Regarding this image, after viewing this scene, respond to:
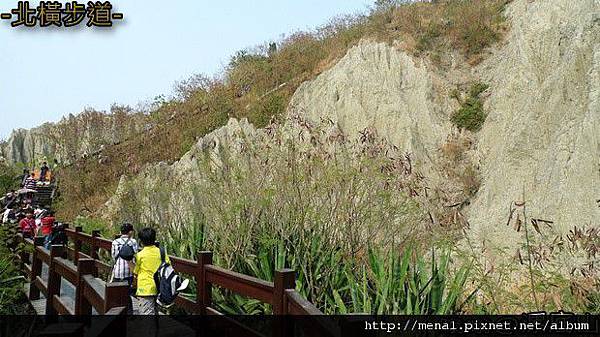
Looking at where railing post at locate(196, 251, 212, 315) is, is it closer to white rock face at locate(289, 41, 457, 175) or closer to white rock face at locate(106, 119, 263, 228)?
white rock face at locate(106, 119, 263, 228)

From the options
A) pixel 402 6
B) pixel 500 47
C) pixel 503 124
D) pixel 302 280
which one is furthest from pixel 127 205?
pixel 402 6

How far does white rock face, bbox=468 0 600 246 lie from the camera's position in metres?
14.5

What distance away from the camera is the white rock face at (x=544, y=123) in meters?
14.5

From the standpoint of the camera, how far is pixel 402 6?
104 ft

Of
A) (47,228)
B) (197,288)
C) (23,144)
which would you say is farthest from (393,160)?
(23,144)

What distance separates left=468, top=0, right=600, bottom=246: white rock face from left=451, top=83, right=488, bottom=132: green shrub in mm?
407

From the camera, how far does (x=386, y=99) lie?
2375 centimetres

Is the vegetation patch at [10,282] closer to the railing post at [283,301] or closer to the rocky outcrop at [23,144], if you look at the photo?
the railing post at [283,301]

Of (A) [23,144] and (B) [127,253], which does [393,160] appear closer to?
(B) [127,253]

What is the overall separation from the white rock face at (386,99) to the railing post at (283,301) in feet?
56.5

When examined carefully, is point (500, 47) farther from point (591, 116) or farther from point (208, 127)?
point (208, 127)

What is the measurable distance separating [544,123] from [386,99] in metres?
7.12

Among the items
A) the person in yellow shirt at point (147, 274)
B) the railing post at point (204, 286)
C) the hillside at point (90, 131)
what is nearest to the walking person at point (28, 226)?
the person in yellow shirt at point (147, 274)

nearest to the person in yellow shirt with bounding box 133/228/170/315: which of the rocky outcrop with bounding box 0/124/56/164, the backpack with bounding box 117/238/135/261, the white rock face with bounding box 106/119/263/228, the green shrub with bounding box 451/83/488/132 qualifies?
the backpack with bounding box 117/238/135/261
